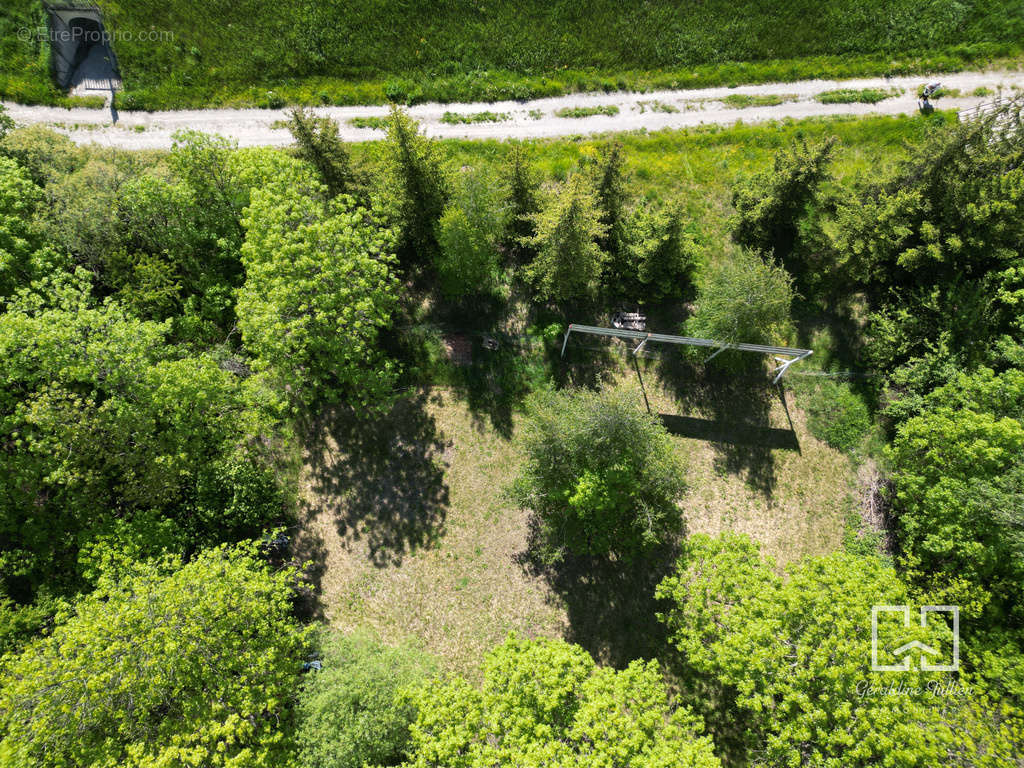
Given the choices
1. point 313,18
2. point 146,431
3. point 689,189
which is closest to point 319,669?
point 146,431

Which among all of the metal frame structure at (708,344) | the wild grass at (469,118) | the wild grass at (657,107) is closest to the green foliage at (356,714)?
the metal frame structure at (708,344)

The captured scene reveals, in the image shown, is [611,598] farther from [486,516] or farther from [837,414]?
[837,414]

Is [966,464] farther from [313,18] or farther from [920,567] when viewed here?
[313,18]

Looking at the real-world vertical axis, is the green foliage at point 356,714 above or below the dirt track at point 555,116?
below

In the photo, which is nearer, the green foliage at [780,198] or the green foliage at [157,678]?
the green foliage at [157,678]

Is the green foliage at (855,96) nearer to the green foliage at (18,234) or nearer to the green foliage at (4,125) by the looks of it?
the green foliage at (18,234)

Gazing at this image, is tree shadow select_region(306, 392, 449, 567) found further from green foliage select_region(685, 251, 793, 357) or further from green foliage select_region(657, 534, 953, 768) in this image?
green foliage select_region(685, 251, 793, 357)

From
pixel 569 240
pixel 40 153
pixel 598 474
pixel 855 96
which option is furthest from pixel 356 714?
pixel 855 96
